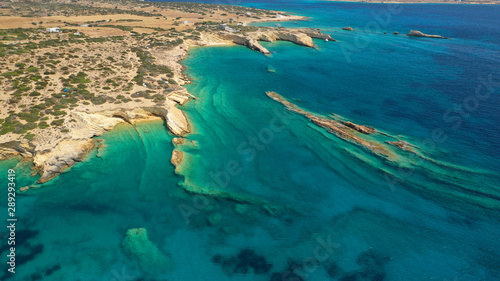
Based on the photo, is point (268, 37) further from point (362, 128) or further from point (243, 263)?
point (243, 263)

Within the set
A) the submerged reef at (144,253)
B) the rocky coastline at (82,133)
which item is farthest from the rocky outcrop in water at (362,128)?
the submerged reef at (144,253)

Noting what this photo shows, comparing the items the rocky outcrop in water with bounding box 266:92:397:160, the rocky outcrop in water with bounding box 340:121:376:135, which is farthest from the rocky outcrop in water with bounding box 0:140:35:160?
the rocky outcrop in water with bounding box 340:121:376:135

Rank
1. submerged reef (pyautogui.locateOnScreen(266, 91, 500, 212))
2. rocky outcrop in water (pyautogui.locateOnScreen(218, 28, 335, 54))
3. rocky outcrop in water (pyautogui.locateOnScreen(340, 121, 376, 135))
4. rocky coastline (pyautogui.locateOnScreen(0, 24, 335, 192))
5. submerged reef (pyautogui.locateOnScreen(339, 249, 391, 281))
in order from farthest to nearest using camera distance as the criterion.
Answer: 1. rocky outcrop in water (pyautogui.locateOnScreen(218, 28, 335, 54))
2. rocky outcrop in water (pyautogui.locateOnScreen(340, 121, 376, 135))
3. rocky coastline (pyautogui.locateOnScreen(0, 24, 335, 192))
4. submerged reef (pyautogui.locateOnScreen(266, 91, 500, 212))
5. submerged reef (pyautogui.locateOnScreen(339, 249, 391, 281))

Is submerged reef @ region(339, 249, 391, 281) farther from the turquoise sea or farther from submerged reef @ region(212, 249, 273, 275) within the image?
submerged reef @ region(212, 249, 273, 275)

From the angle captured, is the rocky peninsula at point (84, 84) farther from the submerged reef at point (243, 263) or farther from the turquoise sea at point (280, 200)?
the submerged reef at point (243, 263)

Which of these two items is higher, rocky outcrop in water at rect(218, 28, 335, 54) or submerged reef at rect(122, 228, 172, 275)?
rocky outcrop in water at rect(218, 28, 335, 54)
